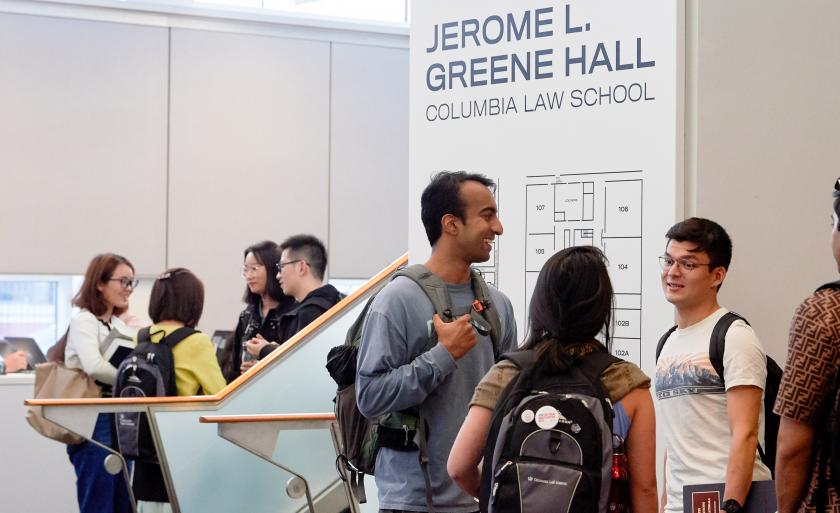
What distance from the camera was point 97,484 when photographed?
18.7ft

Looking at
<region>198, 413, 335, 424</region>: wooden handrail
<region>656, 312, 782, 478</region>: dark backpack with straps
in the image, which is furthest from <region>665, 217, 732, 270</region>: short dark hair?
<region>198, 413, 335, 424</region>: wooden handrail

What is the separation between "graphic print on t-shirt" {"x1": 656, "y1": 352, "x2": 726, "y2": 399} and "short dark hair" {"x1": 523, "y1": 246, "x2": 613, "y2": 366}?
1.97 ft

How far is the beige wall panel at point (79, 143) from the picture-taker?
836 centimetres

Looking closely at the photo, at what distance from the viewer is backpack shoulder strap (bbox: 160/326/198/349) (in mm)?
5434

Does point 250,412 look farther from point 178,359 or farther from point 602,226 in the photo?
point 602,226

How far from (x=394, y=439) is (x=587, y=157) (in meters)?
1.26

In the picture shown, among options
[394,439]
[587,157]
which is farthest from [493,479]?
[587,157]

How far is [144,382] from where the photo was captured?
5.50m

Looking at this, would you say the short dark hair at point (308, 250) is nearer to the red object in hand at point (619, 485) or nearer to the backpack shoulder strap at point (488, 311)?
the backpack shoulder strap at point (488, 311)

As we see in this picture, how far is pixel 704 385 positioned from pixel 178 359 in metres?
3.13

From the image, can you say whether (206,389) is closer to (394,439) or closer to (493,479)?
(394,439)

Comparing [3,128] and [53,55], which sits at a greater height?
[53,55]

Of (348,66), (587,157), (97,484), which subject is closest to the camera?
(587,157)

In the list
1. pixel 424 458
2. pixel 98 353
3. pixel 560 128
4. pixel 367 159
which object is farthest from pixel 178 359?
pixel 367 159
